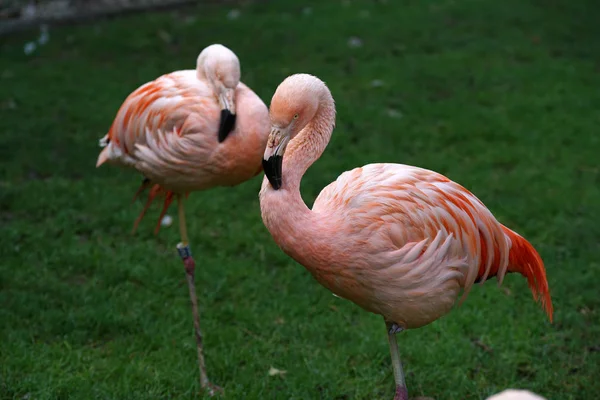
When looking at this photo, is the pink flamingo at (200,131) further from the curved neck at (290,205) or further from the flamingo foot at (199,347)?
the curved neck at (290,205)

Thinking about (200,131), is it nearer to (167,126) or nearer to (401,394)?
(167,126)

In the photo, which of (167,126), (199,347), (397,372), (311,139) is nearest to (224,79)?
(167,126)

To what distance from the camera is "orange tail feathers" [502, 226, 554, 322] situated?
3.31m

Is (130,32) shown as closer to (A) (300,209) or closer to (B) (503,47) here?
(B) (503,47)

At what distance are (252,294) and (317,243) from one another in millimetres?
1980

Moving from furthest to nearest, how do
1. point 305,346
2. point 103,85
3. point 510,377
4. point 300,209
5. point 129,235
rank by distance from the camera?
1. point 103,85
2. point 129,235
3. point 305,346
4. point 510,377
5. point 300,209

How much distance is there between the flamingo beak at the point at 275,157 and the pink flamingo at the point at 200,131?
0.84 metres

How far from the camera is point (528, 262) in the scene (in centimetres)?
335

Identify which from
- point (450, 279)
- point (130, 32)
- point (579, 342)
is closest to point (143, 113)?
point (450, 279)

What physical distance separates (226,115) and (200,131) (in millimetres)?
171

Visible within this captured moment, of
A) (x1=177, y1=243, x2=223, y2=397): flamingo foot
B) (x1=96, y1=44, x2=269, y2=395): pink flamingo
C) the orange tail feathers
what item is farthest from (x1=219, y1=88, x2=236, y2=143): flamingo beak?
the orange tail feathers

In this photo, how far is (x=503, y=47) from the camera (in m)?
8.51

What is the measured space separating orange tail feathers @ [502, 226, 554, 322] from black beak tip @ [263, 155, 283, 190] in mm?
1212

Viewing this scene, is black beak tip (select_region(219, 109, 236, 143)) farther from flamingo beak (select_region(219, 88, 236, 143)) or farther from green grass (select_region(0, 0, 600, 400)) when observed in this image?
Result: green grass (select_region(0, 0, 600, 400))
